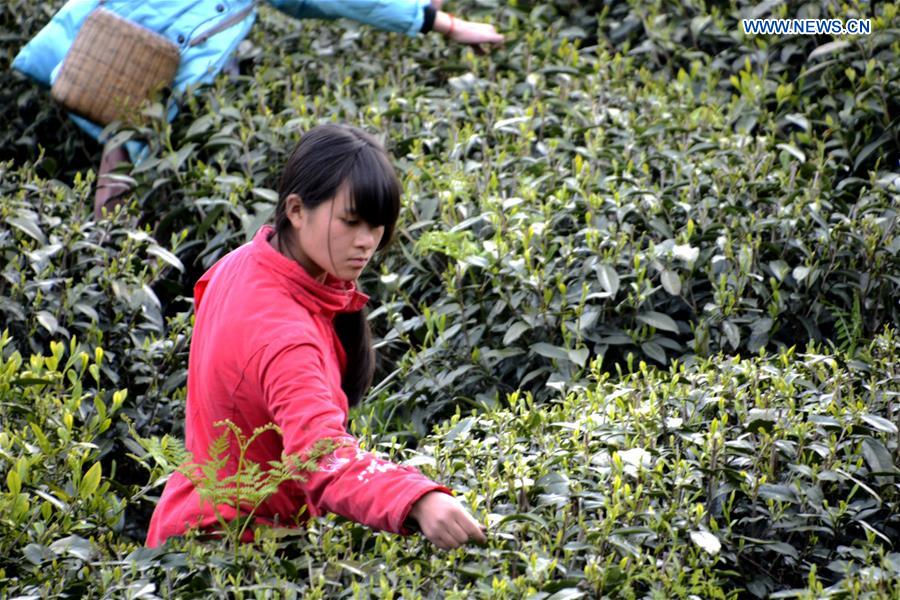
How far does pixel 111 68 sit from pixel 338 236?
292 cm

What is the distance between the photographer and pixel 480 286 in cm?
383

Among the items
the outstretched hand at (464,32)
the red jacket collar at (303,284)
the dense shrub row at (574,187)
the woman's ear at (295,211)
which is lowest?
the dense shrub row at (574,187)

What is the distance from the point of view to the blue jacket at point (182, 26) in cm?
519

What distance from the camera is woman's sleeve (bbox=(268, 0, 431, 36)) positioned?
17.9ft

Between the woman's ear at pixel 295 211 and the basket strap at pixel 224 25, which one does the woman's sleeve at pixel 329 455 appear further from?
the basket strap at pixel 224 25

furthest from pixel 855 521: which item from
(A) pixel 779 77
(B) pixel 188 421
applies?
(A) pixel 779 77

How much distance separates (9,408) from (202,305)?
0.69m

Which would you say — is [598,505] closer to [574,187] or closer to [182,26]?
[574,187]

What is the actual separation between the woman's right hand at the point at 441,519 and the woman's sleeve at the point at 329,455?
0.06ft

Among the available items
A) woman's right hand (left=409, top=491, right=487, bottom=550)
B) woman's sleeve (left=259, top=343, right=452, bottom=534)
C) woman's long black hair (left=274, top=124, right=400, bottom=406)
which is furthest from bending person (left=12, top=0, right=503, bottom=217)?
woman's right hand (left=409, top=491, right=487, bottom=550)

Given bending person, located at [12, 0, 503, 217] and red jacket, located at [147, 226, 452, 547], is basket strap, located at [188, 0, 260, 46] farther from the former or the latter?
red jacket, located at [147, 226, 452, 547]

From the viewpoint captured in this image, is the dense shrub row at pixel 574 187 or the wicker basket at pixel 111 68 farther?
the wicker basket at pixel 111 68

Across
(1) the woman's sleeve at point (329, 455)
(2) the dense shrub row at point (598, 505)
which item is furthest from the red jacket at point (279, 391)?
(2) the dense shrub row at point (598, 505)

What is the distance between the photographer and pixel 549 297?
370 centimetres
